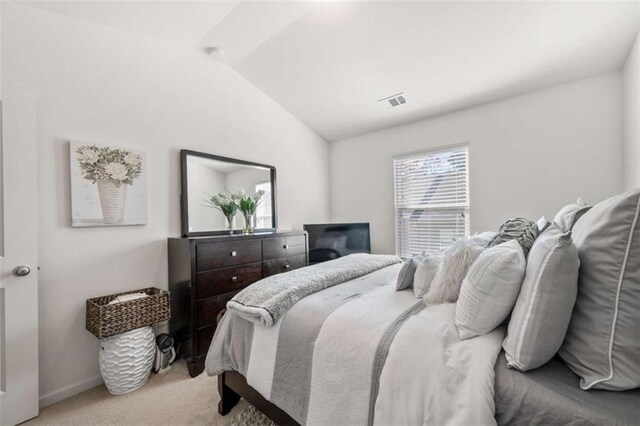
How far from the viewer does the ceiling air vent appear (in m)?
2.87

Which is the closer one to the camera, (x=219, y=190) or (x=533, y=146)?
(x=533, y=146)

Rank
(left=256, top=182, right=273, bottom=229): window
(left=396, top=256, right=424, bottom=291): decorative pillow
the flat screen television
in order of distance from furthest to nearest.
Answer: the flat screen television, (left=256, top=182, right=273, bottom=229): window, (left=396, top=256, right=424, bottom=291): decorative pillow

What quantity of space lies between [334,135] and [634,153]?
9.76 feet

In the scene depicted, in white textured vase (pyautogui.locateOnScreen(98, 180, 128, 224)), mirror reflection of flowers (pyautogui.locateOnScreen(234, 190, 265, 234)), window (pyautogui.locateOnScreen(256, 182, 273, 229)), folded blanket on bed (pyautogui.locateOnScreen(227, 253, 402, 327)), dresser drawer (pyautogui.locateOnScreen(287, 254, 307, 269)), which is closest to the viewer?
folded blanket on bed (pyautogui.locateOnScreen(227, 253, 402, 327))

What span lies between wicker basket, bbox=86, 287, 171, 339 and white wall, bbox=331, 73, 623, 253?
8.66 ft

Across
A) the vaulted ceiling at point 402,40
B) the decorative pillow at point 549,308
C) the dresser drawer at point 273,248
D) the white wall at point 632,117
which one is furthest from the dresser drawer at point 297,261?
the white wall at point 632,117

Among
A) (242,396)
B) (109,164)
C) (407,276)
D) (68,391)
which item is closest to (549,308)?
(407,276)

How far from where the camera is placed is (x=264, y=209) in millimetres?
3199

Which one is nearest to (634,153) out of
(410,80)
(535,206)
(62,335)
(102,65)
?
(535,206)

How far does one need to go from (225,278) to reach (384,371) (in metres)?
1.74

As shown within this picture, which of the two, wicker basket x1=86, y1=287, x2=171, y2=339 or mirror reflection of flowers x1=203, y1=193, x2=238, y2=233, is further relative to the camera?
mirror reflection of flowers x1=203, y1=193, x2=238, y2=233

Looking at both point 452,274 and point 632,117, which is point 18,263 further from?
point 632,117

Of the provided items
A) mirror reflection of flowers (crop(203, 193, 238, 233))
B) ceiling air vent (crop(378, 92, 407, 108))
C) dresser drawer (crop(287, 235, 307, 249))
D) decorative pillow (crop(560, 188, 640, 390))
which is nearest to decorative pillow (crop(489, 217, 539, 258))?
decorative pillow (crop(560, 188, 640, 390))

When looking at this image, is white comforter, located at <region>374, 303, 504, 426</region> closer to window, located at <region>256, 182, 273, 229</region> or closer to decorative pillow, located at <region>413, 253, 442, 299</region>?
decorative pillow, located at <region>413, 253, 442, 299</region>
